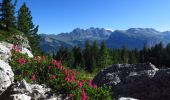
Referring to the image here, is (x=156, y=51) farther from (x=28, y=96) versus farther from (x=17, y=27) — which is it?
(x=28, y=96)

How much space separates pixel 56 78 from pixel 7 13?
191 feet

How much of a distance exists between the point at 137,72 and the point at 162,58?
133 metres

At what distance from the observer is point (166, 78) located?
1503 cm

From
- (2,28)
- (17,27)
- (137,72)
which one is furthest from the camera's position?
(17,27)

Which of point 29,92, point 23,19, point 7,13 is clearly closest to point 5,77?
point 29,92

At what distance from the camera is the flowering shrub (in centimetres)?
1299

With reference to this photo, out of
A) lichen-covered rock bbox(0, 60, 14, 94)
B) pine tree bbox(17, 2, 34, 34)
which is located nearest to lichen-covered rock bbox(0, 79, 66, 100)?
lichen-covered rock bbox(0, 60, 14, 94)

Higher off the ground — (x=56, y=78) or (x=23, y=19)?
(x=23, y=19)

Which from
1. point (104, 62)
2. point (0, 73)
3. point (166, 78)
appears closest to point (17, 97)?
point (0, 73)

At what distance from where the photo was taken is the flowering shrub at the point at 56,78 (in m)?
13.0

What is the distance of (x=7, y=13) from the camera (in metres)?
69.8

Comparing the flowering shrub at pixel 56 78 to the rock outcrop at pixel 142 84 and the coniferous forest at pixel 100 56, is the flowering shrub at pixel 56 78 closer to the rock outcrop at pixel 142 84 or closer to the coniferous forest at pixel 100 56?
the rock outcrop at pixel 142 84

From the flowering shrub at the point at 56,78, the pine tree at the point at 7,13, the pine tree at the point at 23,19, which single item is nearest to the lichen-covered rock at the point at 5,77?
the flowering shrub at the point at 56,78

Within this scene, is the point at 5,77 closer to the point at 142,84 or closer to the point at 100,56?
the point at 142,84
